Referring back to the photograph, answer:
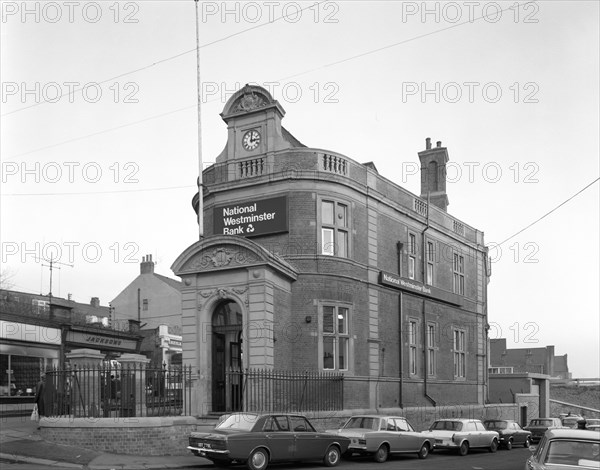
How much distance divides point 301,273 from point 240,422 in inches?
352

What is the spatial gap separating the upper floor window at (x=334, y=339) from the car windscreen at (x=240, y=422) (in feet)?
27.3

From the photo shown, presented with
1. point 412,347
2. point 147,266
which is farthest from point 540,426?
point 147,266

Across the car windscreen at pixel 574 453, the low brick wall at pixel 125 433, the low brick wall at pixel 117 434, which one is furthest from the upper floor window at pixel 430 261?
the car windscreen at pixel 574 453

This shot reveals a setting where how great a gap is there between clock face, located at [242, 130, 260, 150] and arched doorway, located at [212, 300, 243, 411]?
630 cm

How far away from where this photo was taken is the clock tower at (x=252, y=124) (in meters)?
26.4

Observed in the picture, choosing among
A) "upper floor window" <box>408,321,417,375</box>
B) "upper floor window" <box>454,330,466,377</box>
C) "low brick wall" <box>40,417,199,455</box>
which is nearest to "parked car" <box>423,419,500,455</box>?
"upper floor window" <box>408,321,417,375</box>

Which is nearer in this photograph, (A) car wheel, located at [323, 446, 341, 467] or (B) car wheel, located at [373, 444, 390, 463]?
(A) car wheel, located at [323, 446, 341, 467]

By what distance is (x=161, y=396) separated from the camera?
19.8m

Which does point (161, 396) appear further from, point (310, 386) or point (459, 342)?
point (459, 342)

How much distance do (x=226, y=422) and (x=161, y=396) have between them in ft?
11.3

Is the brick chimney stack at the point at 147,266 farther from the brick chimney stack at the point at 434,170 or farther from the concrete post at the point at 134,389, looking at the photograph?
the concrete post at the point at 134,389

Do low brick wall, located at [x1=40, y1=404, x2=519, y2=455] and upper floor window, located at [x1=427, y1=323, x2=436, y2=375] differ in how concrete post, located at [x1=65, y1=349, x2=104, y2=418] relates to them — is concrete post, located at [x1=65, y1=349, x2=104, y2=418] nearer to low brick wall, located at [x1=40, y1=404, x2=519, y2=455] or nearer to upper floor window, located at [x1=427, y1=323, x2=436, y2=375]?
low brick wall, located at [x1=40, y1=404, x2=519, y2=455]

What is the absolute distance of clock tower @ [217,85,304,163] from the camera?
2642 cm

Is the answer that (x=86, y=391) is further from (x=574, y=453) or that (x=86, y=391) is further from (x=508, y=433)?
(x=508, y=433)
